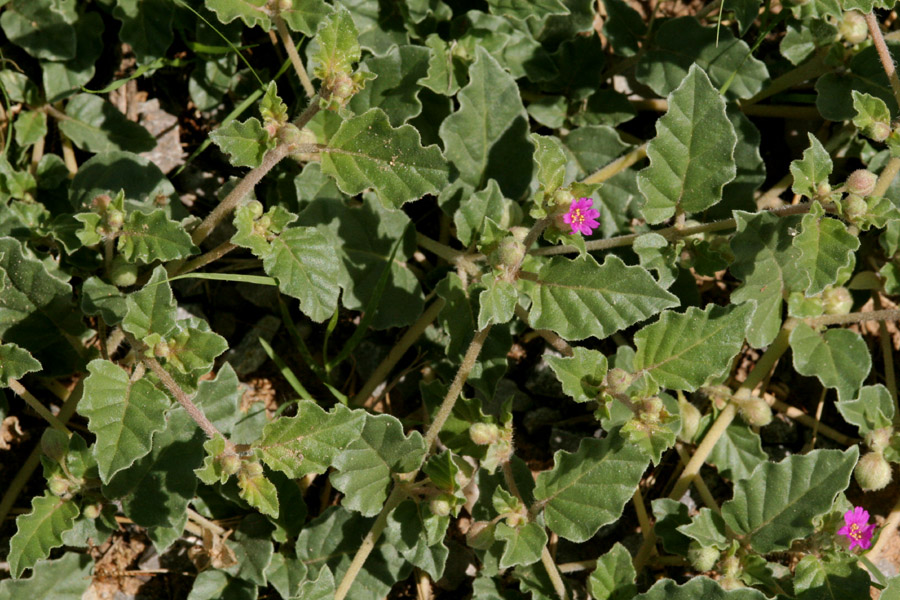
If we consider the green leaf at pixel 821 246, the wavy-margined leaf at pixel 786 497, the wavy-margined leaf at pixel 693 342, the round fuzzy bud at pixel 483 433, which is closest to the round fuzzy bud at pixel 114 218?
the round fuzzy bud at pixel 483 433

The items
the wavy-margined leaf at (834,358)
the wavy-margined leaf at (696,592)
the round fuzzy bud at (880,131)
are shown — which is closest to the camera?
the wavy-margined leaf at (696,592)

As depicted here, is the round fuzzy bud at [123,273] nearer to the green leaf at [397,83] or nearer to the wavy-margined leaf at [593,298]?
the green leaf at [397,83]

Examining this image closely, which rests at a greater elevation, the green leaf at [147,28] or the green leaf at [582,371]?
the green leaf at [147,28]

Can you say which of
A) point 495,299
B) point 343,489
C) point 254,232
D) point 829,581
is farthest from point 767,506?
point 254,232

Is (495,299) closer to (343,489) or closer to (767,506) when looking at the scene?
(343,489)

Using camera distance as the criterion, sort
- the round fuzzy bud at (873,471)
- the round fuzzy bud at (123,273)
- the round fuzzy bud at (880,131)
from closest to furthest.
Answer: the round fuzzy bud at (880,131)
the round fuzzy bud at (123,273)
the round fuzzy bud at (873,471)

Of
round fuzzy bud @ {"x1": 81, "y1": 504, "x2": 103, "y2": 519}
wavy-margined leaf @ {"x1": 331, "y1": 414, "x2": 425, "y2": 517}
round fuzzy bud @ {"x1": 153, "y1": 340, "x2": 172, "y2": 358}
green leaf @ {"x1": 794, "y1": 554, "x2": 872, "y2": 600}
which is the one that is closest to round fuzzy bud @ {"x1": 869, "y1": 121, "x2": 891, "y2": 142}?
green leaf @ {"x1": 794, "y1": 554, "x2": 872, "y2": 600}

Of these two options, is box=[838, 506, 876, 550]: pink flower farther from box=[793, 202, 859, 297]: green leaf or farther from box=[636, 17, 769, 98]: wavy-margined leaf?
box=[636, 17, 769, 98]: wavy-margined leaf
